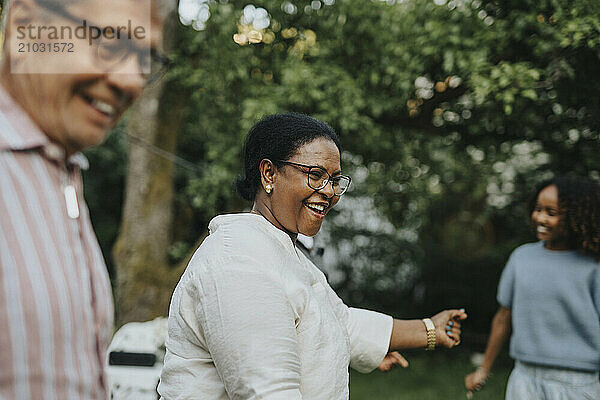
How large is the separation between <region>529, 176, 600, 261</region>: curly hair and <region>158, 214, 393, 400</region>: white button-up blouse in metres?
1.85

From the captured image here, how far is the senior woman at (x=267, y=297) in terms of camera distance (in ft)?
4.73

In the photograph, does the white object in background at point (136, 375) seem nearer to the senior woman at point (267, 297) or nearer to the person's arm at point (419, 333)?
the person's arm at point (419, 333)

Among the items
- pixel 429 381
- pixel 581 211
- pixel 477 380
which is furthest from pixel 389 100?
pixel 429 381

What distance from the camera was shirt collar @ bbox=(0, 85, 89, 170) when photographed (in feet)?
3.05

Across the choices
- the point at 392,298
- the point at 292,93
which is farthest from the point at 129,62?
the point at 392,298

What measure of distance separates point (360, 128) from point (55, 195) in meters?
4.26

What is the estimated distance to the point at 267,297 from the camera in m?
1.48

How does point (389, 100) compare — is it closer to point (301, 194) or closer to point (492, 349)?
point (492, 349)

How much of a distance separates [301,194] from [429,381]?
5.57 meters

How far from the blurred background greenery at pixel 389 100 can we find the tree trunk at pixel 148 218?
14mm

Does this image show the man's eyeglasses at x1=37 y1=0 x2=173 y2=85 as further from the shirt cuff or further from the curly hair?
the curly hair

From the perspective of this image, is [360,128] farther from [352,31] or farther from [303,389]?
[303,389]

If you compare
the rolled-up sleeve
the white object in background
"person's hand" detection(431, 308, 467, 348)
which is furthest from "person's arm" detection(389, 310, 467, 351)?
the white object in background

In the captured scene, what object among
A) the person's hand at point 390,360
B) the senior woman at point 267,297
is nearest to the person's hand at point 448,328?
the person's hand at point 390,360
